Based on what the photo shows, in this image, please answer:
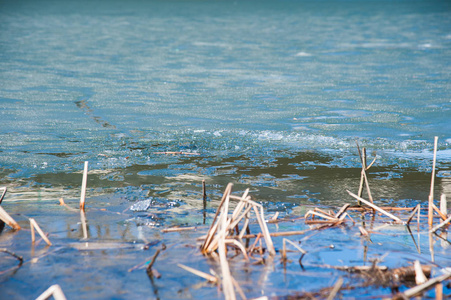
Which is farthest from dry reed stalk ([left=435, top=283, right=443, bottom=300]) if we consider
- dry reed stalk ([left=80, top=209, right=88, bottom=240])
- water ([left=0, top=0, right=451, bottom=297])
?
dry reed stalk ([left=80, top=209, right=88, bottom=240])

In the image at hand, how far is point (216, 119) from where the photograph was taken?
24.4 ft

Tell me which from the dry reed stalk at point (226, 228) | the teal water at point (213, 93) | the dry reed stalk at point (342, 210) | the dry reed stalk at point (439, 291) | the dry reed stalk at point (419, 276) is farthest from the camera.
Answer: the teal water at point (213, 93)

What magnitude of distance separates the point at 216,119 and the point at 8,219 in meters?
4.20

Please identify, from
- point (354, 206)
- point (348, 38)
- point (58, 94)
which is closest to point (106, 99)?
point (58, 94)

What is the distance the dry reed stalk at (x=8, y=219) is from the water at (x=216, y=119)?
44 centimetres

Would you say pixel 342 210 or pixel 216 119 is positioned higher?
pixel 216 119

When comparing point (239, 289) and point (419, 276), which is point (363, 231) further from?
point (239, 289)

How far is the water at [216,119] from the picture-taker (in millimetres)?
4832

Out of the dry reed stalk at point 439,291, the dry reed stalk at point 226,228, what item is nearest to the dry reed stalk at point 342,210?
the dry reed stalk at point 226,228

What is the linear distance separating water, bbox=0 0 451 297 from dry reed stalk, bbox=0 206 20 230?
44cm

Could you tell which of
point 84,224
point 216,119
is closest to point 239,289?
point 84,224

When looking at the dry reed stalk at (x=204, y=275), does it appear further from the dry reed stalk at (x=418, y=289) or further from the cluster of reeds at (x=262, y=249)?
the dry reed stalk at (x=418, y=289)

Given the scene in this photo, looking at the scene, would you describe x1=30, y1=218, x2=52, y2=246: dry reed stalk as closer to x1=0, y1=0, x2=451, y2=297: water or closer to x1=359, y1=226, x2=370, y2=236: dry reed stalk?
x1=0, y1=0, x2=451, y2=297: water

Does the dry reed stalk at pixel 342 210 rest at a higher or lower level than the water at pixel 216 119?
lower
